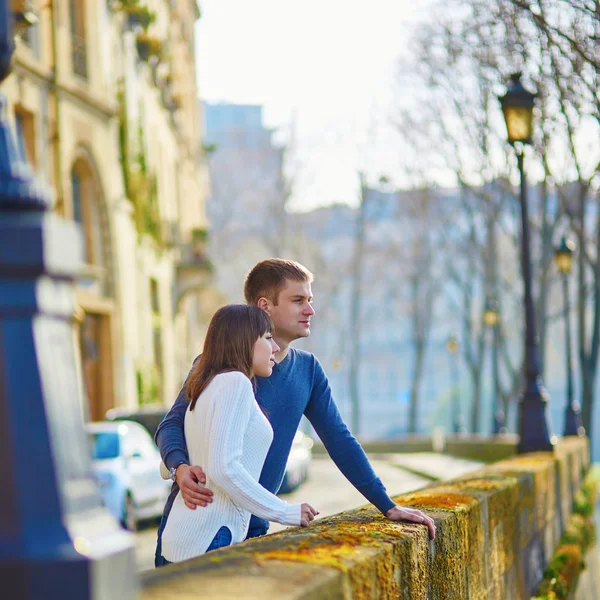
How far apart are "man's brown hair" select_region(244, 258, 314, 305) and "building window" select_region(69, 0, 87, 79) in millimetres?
21965

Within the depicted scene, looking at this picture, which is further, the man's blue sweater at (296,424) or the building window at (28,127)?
the building window at (28,127)

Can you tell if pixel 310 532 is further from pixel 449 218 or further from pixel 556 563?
pixel 449 218

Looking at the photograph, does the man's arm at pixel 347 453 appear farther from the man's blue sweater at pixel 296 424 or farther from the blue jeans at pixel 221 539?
the blue jeans at pixel 221 539

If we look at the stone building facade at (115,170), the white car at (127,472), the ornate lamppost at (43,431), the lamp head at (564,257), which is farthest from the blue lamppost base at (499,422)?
the ornate lamppost at (43,431)

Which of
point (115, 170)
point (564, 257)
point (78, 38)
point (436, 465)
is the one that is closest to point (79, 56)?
point (78, 38)

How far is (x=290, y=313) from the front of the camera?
4.61 meters

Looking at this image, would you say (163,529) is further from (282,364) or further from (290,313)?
(290,313)

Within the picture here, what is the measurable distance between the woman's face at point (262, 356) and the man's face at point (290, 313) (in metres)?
0.41

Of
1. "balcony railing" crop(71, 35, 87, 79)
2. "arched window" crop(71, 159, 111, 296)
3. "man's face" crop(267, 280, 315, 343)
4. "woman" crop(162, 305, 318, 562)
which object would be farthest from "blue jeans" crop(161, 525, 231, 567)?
"balcony railing" crop(71, 35, 87, 79)

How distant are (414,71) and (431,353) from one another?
75568 mm

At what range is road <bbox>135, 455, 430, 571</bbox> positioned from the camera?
14739mm

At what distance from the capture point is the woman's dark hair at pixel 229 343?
4098 millimetres

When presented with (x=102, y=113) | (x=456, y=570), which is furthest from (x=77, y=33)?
(x=456, y=570)

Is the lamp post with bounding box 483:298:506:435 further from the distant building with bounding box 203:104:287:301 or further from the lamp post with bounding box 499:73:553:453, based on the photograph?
the lamp post with bounding box 499:73:553:453
